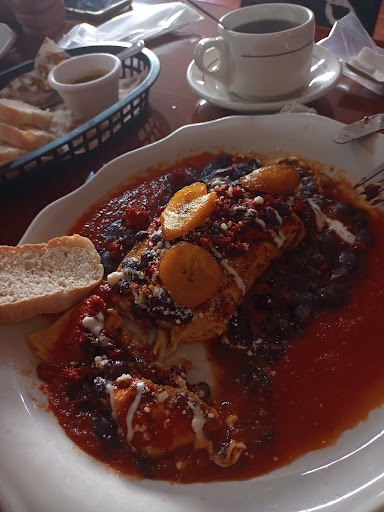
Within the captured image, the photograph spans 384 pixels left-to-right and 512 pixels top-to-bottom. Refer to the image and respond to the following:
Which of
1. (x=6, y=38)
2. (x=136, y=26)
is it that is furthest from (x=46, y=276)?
(x=136, y=26)

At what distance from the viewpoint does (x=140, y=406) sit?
1681 millimetres

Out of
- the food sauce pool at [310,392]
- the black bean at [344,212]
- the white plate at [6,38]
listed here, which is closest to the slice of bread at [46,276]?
the food sauce pool at [310,392]

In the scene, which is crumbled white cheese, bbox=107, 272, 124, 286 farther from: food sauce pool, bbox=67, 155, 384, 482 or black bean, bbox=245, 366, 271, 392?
black bean, bbox=245, 366, 271, 392

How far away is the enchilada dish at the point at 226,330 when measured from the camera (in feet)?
5.46

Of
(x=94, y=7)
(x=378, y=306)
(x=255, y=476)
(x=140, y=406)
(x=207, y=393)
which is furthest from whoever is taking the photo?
(x=94, y=7)

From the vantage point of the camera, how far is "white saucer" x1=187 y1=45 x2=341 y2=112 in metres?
2.90

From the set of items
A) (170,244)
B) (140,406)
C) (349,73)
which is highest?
(349,73)

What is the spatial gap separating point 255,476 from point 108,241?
139 cm

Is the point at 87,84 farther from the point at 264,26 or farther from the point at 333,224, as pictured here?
the point at 333,224

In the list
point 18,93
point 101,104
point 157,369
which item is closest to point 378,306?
point 157,369

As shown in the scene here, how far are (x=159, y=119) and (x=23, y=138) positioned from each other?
0.98 m

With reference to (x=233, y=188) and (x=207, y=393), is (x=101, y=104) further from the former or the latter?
(x=207, y=393)

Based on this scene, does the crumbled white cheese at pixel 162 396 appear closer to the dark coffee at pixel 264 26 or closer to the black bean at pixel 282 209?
the black bean at pixel 282 209

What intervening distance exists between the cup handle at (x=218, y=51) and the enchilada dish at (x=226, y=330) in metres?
0.87
